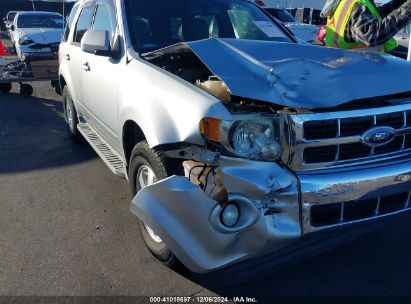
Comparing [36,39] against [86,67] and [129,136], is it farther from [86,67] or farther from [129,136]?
[129,136]

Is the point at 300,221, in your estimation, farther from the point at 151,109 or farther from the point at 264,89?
the point at 151,109

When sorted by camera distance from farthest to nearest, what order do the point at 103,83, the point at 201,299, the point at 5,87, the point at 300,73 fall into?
the point at 5,87 → the point at 103,83 → the point at 201,299 → the point at 300,73

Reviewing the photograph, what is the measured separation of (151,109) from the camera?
2789 millimetres

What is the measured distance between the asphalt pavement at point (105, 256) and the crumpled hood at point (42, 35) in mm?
8335

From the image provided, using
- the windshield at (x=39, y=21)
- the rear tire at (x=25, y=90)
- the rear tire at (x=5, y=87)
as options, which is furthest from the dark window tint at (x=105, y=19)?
the windshield at (x=39, y=21)

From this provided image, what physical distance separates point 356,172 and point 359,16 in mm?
2201

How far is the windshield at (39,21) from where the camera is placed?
13461 millimetres

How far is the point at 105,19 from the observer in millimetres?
4145

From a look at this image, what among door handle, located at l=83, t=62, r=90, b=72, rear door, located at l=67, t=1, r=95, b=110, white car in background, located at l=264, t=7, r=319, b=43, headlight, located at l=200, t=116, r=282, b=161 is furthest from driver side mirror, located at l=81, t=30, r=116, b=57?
white car in background, located at l=264, t=7, r=319, b=43

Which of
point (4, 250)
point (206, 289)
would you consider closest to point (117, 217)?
point (4, 250)

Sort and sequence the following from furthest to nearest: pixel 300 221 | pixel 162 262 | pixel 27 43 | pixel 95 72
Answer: pixel 27 43 < pixel 95 72 < pixel 162 262 < pixel 300 221

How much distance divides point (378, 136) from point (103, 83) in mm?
2482

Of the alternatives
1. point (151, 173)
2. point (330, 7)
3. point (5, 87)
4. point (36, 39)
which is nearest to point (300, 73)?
point (151, 173)

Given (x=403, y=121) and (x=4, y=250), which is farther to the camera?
(x=4, y=250)
